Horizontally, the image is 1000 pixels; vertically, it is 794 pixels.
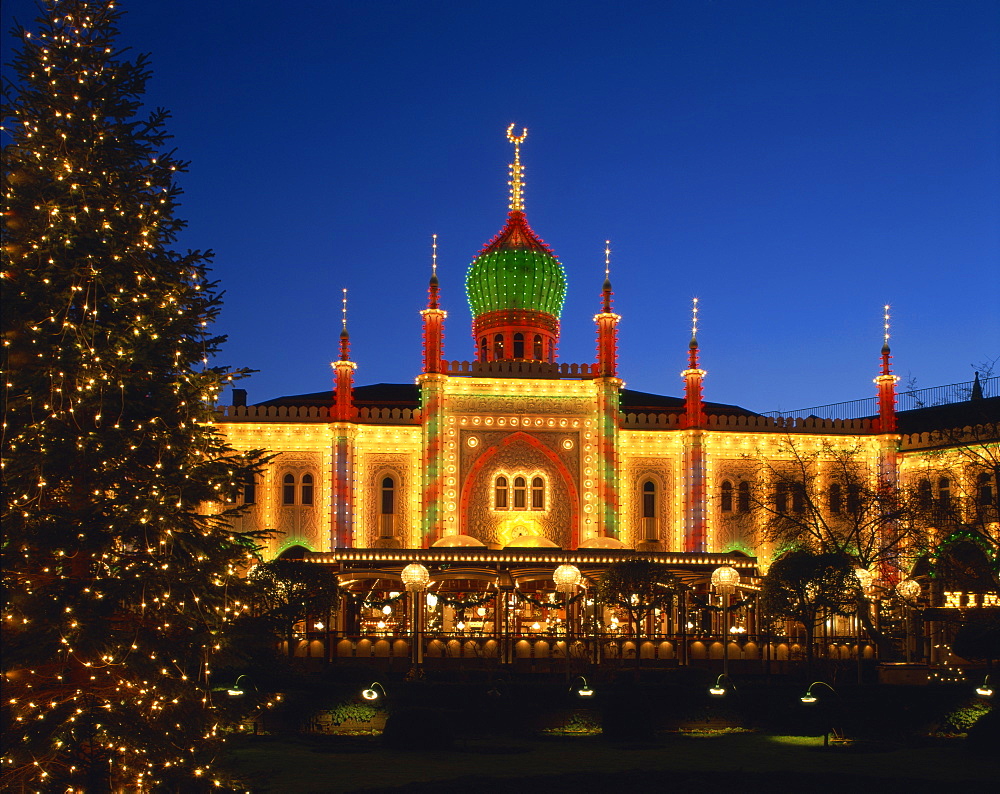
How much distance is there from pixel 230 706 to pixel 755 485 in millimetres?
31842

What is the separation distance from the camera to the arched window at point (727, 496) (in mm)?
43344

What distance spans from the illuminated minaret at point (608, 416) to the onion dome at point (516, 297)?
11.3ft

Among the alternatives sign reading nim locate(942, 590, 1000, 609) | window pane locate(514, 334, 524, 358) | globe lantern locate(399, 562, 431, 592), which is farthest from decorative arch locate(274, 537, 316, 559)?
sign reading nim locate(942, 590, 1000, 609)

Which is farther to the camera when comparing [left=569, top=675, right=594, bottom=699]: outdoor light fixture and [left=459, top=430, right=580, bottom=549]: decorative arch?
[left=459, top=430, right=580, bottom=549]: decorative arch

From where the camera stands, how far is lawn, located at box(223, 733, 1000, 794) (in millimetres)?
17344

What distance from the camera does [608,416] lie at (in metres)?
42.0

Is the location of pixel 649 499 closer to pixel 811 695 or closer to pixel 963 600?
pixel 963 600

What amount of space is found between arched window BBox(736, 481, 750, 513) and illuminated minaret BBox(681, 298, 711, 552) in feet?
5.25

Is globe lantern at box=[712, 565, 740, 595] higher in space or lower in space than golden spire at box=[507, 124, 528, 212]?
lower

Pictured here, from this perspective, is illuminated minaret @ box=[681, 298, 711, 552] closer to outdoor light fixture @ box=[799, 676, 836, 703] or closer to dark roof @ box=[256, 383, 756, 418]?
dark roof @ box=[256, 383, 756, 418]

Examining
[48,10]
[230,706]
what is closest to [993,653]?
[230,706]

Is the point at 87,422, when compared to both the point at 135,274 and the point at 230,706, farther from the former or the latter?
the point at 230,706

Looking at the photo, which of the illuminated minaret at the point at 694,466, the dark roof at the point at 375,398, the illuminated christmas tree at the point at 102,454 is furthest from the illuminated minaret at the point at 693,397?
the illuminated christmas tree at the point at 102,454

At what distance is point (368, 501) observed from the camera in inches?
1652
